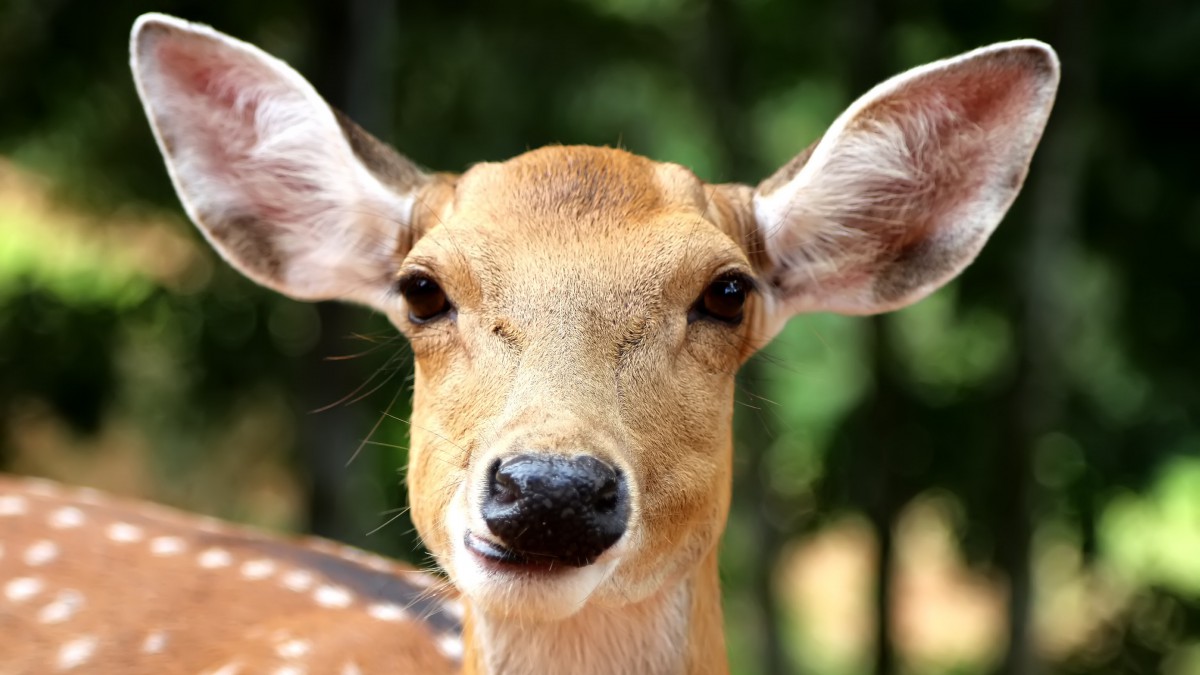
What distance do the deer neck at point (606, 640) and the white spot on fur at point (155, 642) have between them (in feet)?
3.55

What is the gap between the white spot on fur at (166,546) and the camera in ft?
11.2

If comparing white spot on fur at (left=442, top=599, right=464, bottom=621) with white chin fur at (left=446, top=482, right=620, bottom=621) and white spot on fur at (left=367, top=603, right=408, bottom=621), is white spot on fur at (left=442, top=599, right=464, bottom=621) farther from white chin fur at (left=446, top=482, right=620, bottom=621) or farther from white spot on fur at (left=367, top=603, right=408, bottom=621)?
white chin fur at (left=446, top=482, right=620, bottom=621)

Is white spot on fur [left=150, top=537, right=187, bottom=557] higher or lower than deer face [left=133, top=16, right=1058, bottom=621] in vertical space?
lower

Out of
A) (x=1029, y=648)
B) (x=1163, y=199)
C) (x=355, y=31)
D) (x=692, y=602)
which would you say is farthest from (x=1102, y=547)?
(x=692, y=602)

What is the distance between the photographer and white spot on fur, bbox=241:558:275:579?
11.2 ft

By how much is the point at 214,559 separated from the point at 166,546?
0.44 feet

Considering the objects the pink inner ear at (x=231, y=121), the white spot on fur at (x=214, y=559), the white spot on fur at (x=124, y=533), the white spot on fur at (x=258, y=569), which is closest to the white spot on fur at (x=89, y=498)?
the white spot on fur at (x=124, y=533)

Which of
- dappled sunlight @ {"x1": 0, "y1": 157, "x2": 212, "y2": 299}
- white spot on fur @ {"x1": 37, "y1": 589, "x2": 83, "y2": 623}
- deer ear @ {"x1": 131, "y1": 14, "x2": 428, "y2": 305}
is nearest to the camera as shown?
deer ear @ {"x1": 131, "y1": 14, "x2": 428, "y2": 305}

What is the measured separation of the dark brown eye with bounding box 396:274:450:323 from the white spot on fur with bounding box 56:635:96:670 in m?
1.36

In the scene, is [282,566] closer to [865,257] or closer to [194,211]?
[194,211]

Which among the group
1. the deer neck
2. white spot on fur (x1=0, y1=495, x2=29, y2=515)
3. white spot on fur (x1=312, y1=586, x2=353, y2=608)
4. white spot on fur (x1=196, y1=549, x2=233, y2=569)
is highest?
the deer neck

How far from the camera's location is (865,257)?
2697 mm

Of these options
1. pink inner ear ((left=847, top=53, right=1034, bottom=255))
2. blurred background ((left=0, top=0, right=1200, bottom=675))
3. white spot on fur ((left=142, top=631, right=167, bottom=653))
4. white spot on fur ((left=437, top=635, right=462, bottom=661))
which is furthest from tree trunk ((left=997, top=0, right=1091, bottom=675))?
white spot on fur ((left=142, top=631, right=167, bottom=653))

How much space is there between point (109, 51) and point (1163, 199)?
4.94 m
